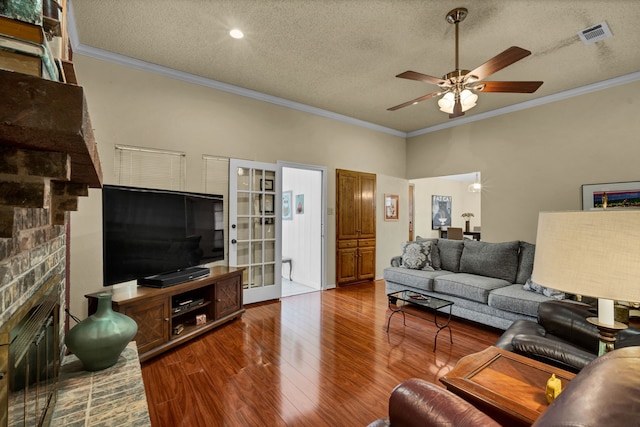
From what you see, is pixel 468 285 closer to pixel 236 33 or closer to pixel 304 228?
pixel 304 228

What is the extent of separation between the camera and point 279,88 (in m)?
4.17

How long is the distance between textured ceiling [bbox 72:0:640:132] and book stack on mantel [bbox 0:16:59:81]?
240 cm

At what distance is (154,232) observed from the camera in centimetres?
287

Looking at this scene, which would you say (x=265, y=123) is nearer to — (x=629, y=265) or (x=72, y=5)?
(x=72, y=5)

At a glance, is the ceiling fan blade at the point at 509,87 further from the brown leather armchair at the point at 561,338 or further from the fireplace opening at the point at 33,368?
the fireplace opening at the point at 33,368

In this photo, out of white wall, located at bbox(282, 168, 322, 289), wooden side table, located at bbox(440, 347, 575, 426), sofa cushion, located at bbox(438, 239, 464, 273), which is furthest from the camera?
white wall, located at bbox(282, 168, 322, 289)

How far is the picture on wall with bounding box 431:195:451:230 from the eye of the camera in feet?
30.1

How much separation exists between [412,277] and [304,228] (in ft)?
7.43

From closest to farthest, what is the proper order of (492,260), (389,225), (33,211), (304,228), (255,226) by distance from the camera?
(33,211) < (492,260) < (255,226) < (304,228) < (389,225)

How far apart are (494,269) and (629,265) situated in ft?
10.9

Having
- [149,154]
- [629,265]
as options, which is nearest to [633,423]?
[629,265]

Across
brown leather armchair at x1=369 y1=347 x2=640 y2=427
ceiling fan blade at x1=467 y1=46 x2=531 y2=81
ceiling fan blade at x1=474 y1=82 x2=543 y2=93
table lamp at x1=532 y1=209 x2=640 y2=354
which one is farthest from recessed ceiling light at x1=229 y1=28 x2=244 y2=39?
brown leather armchair at x1=369 y1=347 x2=640 y2=427

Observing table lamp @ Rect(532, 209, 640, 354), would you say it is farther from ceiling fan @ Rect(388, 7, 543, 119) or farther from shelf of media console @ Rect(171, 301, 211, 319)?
shelf of media console @ Rect(171, 301, 211, 319)

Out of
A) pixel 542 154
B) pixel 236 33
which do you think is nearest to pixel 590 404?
pixel 236 33
